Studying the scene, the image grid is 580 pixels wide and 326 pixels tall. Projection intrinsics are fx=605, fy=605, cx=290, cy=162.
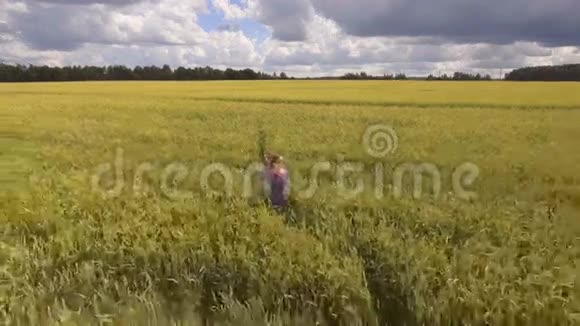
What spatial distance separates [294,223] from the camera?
19.4 feet

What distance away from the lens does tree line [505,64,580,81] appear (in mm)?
5500

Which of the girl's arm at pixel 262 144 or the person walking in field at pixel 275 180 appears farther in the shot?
the girl's arm at pixel 262 144

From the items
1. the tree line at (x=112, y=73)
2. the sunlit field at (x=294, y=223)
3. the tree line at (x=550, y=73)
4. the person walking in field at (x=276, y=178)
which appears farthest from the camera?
the tree line at (x=112, y=73)

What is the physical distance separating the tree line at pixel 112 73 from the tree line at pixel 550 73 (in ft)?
11.6

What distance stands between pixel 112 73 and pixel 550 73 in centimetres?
539

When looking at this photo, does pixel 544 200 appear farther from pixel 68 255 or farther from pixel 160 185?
pixel 68 255

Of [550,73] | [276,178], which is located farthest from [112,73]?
[550,73]

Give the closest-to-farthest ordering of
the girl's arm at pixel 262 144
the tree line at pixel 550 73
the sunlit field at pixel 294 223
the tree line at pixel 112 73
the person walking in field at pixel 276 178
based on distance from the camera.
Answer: the sunlit field at pixel 294 223 → the tree line at pixel 550 73 → the person walking in field at pixel 276 178 → the girl's arm at pixel 262 144 → the tree line at pixel 112 73

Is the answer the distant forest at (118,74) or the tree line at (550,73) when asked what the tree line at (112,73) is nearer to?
the distant forest at (118,74)

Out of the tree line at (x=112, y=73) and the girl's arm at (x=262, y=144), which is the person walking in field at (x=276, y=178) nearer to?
the girl's arm at (x=262, y=144)

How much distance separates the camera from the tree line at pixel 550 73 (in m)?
5.50

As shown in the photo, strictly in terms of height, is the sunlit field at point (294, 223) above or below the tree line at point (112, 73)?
below

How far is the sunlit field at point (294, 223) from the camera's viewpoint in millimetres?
4852

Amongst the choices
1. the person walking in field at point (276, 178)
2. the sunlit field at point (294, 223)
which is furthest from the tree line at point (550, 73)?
the person walking in field at point (276, 178)
